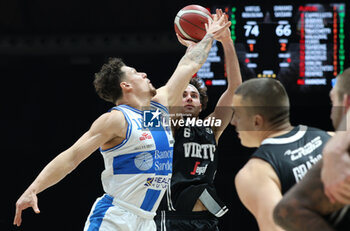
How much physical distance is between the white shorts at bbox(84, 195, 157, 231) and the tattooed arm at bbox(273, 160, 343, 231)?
78.4 inches

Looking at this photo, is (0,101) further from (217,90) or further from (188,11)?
(188,11)

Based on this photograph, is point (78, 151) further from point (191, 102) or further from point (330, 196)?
point (330, 196)

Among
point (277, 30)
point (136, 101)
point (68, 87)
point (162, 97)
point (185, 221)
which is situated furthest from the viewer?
point (68, 87)

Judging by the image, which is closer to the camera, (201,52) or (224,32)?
(201,52)

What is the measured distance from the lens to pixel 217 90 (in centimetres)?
586

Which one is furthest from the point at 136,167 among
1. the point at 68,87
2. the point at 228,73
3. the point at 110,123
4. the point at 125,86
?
the point at 68,87

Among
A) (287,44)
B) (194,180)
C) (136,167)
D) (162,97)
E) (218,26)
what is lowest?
(194,180)

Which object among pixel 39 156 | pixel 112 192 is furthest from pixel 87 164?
pixel 112 192

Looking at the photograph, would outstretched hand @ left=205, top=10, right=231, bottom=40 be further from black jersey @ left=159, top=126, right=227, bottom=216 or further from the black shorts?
the black shorts

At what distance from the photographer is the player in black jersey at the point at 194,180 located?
4.17 meters

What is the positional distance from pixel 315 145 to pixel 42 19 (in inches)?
211

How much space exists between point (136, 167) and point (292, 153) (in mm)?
1525

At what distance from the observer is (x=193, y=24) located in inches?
172

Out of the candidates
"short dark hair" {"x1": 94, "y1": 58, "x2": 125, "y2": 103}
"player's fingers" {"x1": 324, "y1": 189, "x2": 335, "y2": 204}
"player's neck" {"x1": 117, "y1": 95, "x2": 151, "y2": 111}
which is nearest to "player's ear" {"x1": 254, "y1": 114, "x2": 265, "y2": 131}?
"player's fingers" {"x1": 324, "y1": 189, "x2": 335, "y2": 204}
